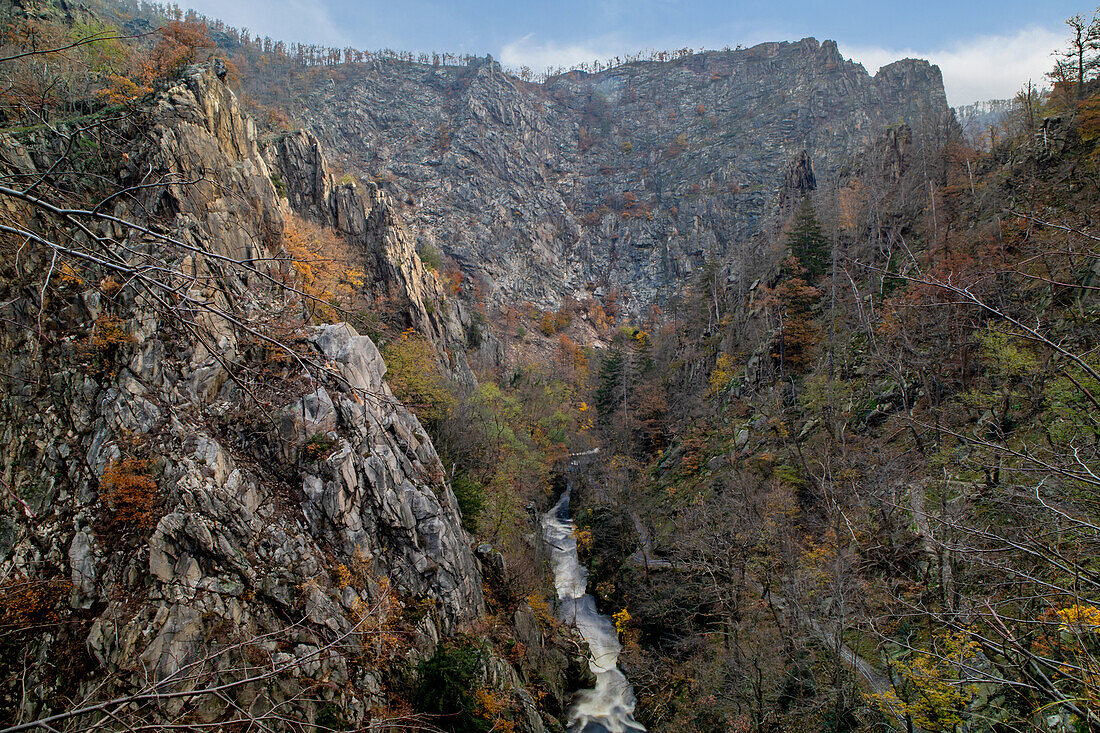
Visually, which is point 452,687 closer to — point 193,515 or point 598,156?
point 193,515

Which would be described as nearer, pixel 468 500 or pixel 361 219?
pixel 468 500

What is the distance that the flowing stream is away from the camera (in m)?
19.1

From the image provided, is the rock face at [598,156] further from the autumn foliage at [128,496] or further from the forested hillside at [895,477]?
the autumn foliage at [128,496]

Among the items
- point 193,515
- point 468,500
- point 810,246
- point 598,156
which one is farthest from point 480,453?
point 598,156

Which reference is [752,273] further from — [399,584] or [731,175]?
[731,175]

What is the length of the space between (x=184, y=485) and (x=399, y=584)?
7260mm

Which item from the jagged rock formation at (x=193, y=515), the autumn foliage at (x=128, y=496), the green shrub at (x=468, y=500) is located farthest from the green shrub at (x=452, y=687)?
the autumn foliage at (x=128, y=496)

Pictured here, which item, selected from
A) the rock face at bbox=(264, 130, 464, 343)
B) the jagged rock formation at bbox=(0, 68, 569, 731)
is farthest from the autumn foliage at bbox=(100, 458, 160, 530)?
the rock face at bbox=(264, 130, 464, 343)

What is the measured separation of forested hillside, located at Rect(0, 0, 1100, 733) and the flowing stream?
0.77 m

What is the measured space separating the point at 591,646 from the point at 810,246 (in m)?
32.4

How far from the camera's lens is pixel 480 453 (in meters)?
27.7

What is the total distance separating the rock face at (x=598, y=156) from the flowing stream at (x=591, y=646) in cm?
5154

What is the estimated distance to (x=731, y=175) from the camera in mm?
94500

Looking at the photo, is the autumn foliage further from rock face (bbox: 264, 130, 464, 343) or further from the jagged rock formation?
rock face (bbox: 264, 130, 464, 343)
